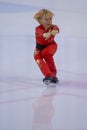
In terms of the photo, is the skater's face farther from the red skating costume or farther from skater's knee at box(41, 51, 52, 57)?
skater's knee at box(41, 51, 52, 57)

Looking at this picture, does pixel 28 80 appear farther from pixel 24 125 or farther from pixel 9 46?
pixel 9 46

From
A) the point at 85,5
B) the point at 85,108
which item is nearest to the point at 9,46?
the point at 85,5

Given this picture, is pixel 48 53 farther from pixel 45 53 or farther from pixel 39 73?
pixel 39 73

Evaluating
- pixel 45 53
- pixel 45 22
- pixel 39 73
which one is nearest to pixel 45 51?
pixel 45 53

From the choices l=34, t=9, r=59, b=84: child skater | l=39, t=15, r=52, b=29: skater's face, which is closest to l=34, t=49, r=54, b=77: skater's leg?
l=34, t=9, r=59, b=84: child skater

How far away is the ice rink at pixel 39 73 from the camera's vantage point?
0.99 meters

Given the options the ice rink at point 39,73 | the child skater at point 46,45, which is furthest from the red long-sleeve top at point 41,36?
the ice rink at point 39,73

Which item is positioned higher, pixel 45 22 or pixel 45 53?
pixel 45 22

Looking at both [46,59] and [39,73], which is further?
[39,73]

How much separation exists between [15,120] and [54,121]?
0.11 m

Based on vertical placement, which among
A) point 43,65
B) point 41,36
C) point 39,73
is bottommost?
point 39,73

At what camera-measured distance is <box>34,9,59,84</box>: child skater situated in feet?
5.53

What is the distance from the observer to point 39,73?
6.92ft

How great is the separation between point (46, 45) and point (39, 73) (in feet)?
1.34
